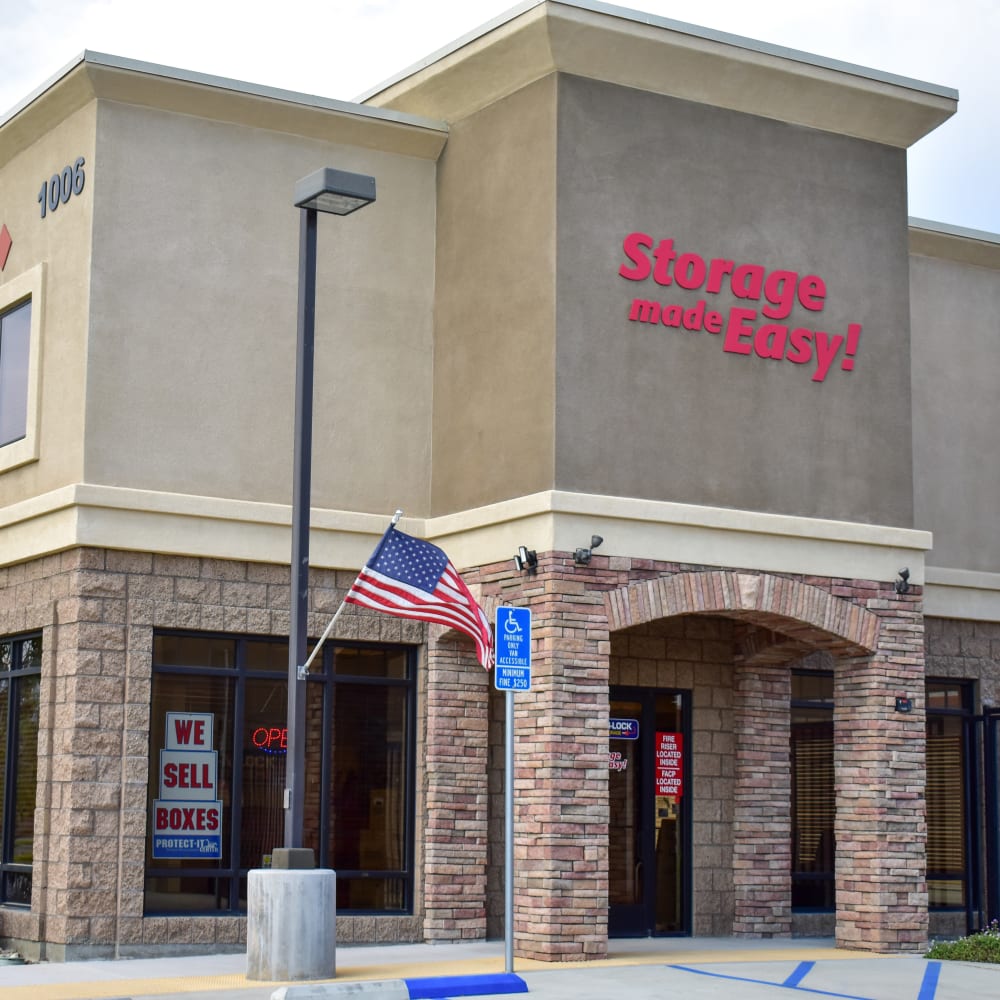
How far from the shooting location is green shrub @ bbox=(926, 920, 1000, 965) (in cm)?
1716

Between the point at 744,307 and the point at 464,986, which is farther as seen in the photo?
the point at 744,307

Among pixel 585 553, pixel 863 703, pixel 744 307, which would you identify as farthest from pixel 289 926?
pixel 744 307

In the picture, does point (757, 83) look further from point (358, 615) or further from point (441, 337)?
point (358, 615)

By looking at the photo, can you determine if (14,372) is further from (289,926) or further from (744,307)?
(744,307)

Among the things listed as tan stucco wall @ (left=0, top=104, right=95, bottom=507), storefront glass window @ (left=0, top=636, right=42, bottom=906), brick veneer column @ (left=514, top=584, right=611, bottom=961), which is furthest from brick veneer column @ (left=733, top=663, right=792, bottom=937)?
tan stucco wall @ (left=0, top=104, right=95, bottom=507)

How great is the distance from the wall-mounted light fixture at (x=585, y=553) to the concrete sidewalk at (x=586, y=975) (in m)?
3.82

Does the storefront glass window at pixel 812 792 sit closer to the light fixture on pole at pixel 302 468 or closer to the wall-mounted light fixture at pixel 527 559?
the wall-mounted light fixture at pixel 527 559

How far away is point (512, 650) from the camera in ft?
47.6

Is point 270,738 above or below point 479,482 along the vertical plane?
below

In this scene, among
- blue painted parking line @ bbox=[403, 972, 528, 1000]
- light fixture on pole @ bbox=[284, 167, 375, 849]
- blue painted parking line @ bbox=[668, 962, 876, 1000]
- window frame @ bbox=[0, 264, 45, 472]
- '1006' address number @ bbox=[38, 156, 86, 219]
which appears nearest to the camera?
blue painted parking line @ bbox=[403, 972, 528, 1000]

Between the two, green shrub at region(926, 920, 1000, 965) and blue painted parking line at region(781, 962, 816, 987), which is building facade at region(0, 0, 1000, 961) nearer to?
green shrub at region(926, 920, 1000, 965)

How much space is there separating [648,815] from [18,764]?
6.89 m

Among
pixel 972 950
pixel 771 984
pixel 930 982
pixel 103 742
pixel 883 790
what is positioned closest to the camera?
pixel 771 984

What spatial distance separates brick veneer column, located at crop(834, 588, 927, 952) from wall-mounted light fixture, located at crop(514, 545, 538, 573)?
3.90 m
